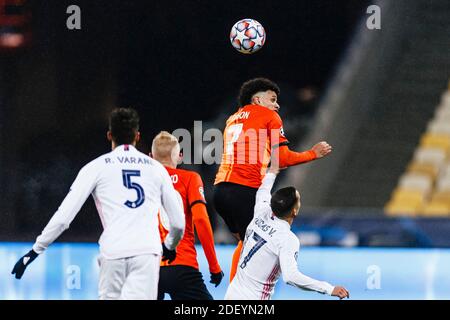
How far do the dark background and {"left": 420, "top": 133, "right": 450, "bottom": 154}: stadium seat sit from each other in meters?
4.47

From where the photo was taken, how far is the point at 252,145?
848 cm

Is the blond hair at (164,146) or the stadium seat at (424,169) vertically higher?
the blond hair at (164,146)

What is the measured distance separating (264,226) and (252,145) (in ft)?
3.90

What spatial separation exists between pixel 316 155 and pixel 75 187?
2513 millimetres

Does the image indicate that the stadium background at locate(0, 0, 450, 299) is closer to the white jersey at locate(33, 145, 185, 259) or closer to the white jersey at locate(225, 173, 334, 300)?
the white jersey at locate(225, 173, 334, 300)

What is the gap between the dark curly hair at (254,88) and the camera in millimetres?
8711

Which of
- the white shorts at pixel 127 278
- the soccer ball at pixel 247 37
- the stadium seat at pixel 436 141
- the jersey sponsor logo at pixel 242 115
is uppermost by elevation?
the soccer ball at pixel 247 37

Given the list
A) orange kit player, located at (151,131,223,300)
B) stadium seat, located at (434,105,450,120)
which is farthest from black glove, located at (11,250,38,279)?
stadium seat, located at (434,105,450,120)

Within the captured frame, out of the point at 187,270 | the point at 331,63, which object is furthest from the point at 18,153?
the point at 187,270

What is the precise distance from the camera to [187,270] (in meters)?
7.66

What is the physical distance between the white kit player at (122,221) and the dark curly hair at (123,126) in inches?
5.1

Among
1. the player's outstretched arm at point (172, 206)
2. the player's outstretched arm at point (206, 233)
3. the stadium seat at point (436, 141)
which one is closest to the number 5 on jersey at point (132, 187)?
the player's outstretched arm at point (172, 206)

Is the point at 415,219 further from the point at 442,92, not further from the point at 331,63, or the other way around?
the point at 442,92

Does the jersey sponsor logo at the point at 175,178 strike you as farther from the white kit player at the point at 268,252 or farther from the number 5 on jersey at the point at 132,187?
the number 5 on jersey at the point at 132,187
